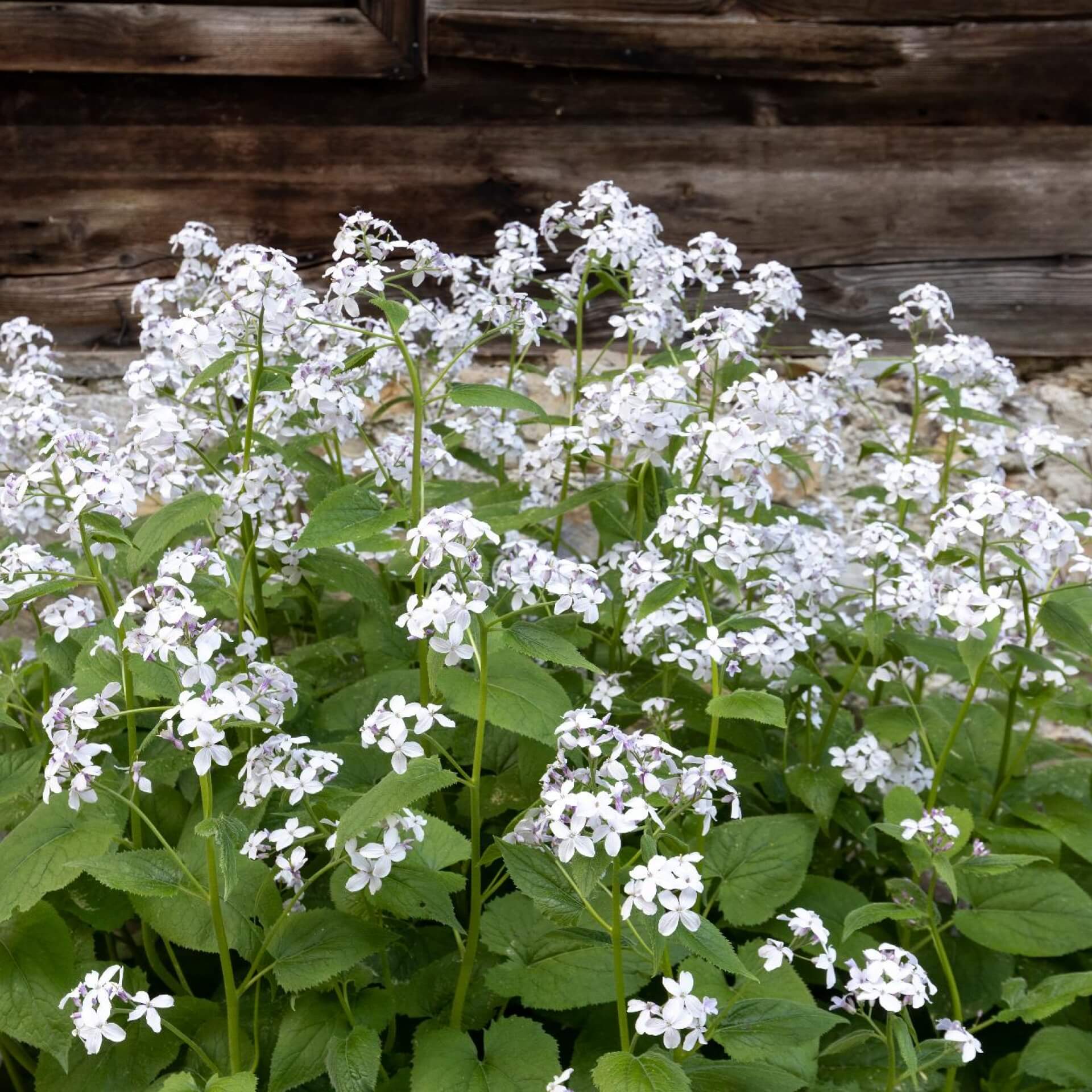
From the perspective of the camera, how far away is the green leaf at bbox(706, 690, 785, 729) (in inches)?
79.9

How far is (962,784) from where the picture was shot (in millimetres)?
2803

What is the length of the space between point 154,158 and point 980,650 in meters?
3.16

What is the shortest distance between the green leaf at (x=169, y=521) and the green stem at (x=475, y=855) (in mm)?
518

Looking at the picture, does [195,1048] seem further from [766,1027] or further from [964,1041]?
[964,1041]

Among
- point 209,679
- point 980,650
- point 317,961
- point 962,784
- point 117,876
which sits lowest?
point 962,784

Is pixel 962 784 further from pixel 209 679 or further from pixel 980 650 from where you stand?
pixel 209 679

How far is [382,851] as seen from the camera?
1.79 metres

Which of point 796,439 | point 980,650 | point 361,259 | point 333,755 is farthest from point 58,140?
point 980,650

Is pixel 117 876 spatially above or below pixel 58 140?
below

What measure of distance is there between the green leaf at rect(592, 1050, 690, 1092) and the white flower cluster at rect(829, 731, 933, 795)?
3.19 ft

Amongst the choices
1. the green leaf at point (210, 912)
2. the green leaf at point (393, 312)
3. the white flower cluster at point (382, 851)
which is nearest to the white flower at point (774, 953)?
the white flower cluster at point (382, 851)

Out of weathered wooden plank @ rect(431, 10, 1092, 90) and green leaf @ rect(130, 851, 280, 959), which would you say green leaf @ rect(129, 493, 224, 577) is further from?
weathered wooden plank @ rect(431, 10, 1092, 90)

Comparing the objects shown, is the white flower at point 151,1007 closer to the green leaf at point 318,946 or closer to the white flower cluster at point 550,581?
the green leaf at point 318,946

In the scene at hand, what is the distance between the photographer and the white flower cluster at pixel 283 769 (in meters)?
1.84
